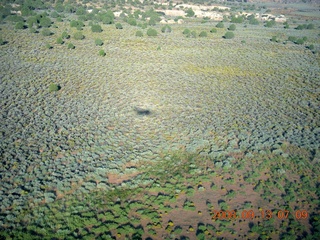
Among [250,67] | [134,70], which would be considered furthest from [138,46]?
[250,67]

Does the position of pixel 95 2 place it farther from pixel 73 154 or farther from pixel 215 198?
pixel 215 198

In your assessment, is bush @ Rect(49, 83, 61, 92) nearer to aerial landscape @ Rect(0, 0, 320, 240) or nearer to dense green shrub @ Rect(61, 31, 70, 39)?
aerial landscape @ Rect(0, 0, 320, 240)
